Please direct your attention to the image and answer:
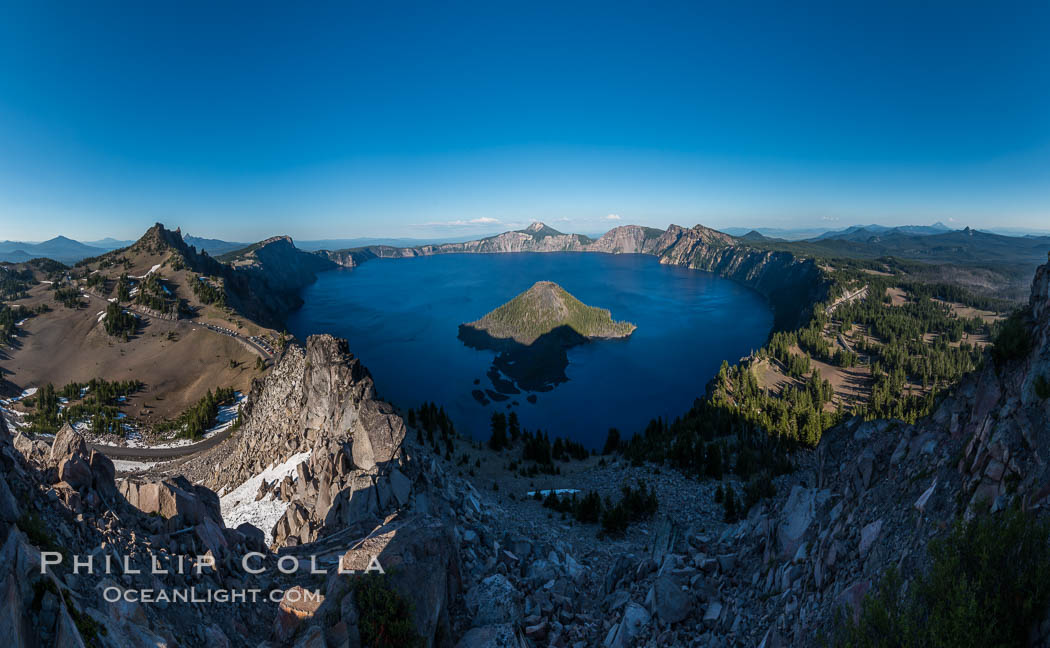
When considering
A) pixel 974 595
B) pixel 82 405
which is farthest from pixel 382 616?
pixel 82 405

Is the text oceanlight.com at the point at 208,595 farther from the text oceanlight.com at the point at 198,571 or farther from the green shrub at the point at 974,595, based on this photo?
the green shrub at the point at 974,595

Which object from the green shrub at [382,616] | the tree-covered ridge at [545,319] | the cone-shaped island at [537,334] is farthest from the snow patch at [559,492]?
the tree-covered ridge at [545,319]

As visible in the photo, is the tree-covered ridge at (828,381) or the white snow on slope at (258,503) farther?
the tree-covered ridge at (828,381)

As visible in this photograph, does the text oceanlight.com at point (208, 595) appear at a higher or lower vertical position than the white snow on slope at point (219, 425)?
higher

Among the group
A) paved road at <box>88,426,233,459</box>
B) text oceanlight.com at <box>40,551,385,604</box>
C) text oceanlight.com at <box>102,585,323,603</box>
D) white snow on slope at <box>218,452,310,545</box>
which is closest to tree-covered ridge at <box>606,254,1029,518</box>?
text oceanlight.com at <box>102,585,323,603</box>

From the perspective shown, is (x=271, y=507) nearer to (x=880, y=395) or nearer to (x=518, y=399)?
(x=518, y=399)

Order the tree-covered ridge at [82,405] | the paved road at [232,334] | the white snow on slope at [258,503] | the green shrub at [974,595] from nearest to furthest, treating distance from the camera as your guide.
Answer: the green shrub at [974,595] → the white snow on slope at [258,503] → the tree-covered ridge at [82,405] → the paved road at [232,334]

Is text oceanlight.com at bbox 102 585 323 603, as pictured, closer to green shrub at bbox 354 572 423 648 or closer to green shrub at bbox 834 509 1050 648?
green shrub at bbox 354 572 423 648

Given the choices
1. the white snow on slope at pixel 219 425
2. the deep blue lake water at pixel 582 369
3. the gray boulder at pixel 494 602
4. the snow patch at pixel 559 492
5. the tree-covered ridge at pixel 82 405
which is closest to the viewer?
the gray boulder at pixel 494 602
